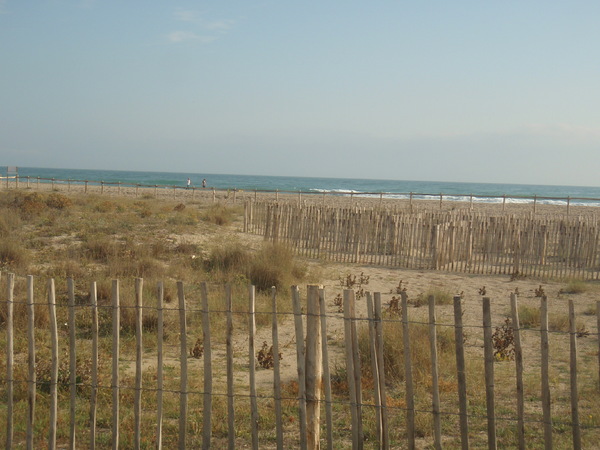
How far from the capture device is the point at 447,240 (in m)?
14.9

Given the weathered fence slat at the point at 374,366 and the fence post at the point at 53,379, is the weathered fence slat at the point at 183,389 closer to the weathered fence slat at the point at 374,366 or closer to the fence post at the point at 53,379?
the fence post at the point at 53,379

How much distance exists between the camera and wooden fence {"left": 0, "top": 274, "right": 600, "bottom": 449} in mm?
4164

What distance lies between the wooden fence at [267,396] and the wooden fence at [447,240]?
781 cm

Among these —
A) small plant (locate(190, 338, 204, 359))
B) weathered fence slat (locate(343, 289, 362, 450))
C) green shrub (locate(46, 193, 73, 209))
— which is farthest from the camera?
green shrub (locate(46, 193, 73, 209))

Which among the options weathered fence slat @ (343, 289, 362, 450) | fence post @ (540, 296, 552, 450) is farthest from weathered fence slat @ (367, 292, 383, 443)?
fence post @ (540, 296, 552, 450)

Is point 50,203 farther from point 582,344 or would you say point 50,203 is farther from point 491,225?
point 582,344

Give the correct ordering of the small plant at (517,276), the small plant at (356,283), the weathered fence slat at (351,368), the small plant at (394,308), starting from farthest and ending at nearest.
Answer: the small plant at (517,276) → the small plant at (356,283) → the small plant at (394,308) → the weathered fence slat at (351,368)

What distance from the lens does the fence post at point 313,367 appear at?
4.22m

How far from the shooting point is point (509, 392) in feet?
19.7

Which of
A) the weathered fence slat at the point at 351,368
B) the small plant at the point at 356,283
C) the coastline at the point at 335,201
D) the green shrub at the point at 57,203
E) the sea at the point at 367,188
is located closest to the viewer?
the weathered fence slat at the point at 351,368

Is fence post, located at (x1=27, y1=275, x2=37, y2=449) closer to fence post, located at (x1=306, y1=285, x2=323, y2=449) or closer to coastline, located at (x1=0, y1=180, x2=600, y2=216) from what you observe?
fence post, located at (x1=306, y1=285, x2=323, y2=449)

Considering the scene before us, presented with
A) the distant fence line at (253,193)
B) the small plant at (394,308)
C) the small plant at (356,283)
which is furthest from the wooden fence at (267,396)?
the distant fence line at (253,193)

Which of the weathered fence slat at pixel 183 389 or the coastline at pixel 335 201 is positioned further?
the coastline at pixel 335 201

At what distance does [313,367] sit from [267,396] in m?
0.88
